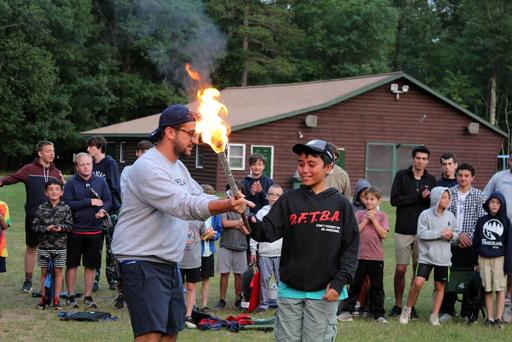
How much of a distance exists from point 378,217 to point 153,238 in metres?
4.79

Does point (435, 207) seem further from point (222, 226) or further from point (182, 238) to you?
point (182, 238)

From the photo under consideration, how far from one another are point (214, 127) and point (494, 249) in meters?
5.58

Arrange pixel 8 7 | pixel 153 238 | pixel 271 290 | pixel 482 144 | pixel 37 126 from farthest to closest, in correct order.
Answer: pixel 37 126 < pixel 8 7 < pixel 482 144 < pixel 271 290 < pixel 153 238

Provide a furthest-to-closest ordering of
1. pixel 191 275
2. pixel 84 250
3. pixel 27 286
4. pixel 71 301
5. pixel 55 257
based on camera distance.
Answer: pixel 27 286 → pixel 84 250 → pixel 71 301 → pixel 55 257 → pixel 191 275

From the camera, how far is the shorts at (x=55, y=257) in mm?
9602

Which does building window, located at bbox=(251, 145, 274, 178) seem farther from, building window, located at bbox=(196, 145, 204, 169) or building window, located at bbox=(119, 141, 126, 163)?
building window, located at bbox=(119, 141, 126, 163)

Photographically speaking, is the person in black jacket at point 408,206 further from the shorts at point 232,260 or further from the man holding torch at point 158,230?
the man holding torch at point 158,230

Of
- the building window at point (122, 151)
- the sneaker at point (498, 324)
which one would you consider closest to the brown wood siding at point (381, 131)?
the building window at point (122, 151)

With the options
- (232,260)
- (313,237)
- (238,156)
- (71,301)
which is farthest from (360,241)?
(238,156)

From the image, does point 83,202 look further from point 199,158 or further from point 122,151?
point 122,151

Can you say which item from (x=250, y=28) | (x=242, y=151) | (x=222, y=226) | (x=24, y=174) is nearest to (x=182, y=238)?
(x=222, y=226)

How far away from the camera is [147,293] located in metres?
5.28

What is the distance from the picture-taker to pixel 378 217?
9.57 m

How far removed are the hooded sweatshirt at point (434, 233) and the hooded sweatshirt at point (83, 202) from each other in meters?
3.97
